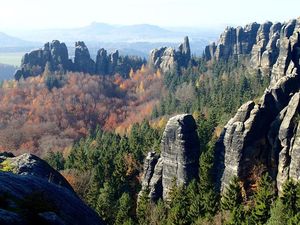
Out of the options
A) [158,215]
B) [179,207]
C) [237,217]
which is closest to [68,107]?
[158,215]

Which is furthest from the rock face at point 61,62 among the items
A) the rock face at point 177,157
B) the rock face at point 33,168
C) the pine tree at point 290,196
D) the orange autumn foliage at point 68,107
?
the rock face at point 33,168

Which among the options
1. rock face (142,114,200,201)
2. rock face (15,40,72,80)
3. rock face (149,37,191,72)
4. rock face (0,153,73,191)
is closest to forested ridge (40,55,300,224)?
rock face (142,114,200,201)

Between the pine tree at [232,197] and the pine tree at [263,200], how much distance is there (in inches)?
77.9

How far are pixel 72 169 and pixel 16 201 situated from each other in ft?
185

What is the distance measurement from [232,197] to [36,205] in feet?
113

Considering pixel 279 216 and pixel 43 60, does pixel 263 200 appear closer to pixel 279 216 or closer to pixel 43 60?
pixel 279 216

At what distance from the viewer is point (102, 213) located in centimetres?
5325

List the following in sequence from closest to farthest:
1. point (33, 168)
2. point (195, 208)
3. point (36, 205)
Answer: point (36, 205) → point (33, 168) → point (195, 208)

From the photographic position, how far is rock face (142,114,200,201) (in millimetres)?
57188

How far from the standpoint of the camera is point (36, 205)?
17578 millimetres

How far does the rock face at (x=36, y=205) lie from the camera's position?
1619cm

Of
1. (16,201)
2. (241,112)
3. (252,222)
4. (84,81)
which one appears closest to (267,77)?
(241,112)

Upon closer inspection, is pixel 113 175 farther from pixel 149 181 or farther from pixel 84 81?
pixel 84 81

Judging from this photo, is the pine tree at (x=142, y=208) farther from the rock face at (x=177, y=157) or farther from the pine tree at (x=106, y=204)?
the pine tree at (x=106, y=204)
